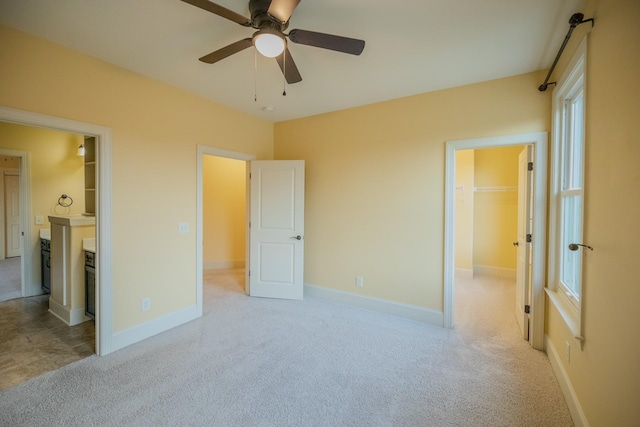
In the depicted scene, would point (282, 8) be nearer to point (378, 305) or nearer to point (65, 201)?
point (378, 305)

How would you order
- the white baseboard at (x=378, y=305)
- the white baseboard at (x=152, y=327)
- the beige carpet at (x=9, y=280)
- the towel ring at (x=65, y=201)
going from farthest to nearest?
1. the towel ring at (x=65, y=201)
2. the beige carpet at (x=9, y=280)
3. the white baseboard at (x=378, y=305)
4. the white baseboard at (x=152, y=327)

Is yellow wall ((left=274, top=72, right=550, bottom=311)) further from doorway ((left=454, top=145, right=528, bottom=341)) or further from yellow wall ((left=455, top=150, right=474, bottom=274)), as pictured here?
yellow wall ((left=455, top=150, right=474, bottom=274))

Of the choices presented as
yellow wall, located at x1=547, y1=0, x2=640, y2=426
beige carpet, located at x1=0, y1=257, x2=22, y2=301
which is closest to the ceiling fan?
yellow wall, located at x1=547, y1=0, x2=640, y2=426

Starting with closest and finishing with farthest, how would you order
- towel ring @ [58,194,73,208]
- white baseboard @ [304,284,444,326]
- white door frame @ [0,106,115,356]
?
white door frame @ [0,106,115,356] → white baseboard @ [304,284,444,326] → towel ring @ [58,194,73,208]

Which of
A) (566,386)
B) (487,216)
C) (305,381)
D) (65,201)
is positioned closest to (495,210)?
(487,216)

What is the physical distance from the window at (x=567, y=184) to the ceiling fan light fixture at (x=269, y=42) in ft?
6.90

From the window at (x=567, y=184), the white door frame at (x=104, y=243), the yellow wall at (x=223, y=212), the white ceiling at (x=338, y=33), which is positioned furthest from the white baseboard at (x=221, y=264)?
the window at (x=567, y=184)

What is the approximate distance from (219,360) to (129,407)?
66 centimetres

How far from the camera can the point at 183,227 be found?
3023 mm

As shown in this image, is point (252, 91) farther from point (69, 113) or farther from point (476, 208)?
point (476, 208)

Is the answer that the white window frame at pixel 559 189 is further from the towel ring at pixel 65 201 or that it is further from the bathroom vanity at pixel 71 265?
the towel ring at pixel 65 201

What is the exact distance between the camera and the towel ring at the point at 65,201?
4.07 metres

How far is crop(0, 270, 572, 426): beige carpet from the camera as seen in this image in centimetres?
169

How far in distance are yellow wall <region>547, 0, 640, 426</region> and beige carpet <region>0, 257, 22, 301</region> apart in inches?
236
